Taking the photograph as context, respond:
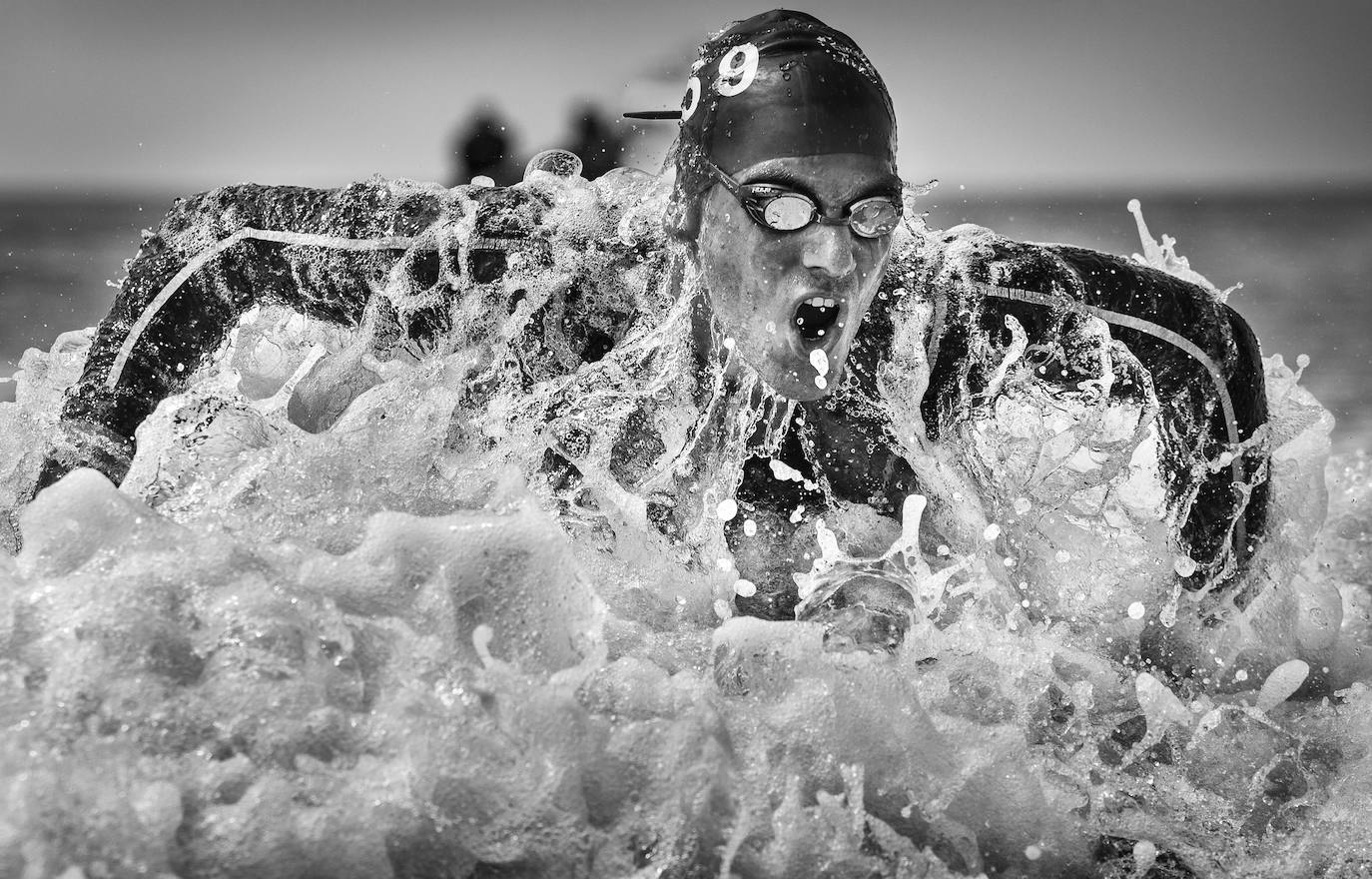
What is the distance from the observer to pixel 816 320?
94.0 inches

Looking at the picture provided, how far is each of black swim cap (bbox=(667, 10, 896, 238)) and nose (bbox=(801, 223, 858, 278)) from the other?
0.15 meters

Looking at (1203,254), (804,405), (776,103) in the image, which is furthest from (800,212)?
(1203,254)

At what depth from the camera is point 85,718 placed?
138 centimetres

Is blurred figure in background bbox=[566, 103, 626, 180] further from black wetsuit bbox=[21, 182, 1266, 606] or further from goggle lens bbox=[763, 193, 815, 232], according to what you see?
goggle lens bbox=[763, 193, 815, 232]

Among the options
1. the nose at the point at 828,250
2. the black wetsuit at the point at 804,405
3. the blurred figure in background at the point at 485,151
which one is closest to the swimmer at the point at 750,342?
the black wetsuit at the point at 804,405

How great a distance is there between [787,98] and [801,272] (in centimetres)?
34

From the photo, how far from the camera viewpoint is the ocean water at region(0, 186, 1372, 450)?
6758mm

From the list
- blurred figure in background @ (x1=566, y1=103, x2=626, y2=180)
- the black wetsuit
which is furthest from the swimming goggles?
blurred figure in background @ (x1=566, y1=103, x2=626, y2=180)

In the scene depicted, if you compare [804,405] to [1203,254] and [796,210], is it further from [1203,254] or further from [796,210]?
[1203,254]

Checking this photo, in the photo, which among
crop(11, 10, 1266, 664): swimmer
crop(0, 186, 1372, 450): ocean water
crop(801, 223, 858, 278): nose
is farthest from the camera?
crop(0, 186, 1372, 450): ocean water

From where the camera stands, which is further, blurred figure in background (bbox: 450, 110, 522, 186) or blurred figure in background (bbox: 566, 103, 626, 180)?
blurred figure in background (bbox: 450, 110, 522, 186)

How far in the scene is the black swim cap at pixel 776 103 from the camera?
92.6 inches

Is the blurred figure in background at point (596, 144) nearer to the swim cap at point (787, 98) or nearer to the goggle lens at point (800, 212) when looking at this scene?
the swim cap at point (787, 98)

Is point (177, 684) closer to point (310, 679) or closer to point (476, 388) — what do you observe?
point (310, 679)
